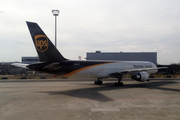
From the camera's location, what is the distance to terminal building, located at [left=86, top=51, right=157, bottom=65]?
182ft

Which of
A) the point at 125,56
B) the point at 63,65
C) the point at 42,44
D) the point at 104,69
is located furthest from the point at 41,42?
the point at 125,56

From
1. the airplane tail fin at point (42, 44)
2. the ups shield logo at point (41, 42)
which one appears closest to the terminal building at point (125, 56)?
the airplane tail fin at point (42, 44)

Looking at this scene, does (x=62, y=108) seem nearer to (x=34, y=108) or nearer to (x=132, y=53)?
(x=34, y=108)

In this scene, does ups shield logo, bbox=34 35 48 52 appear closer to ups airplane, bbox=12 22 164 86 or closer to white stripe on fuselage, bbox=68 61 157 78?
ups airplane, bbox=12 22 164 86

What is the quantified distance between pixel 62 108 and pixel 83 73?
10.4 m

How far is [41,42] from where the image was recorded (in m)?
17.8

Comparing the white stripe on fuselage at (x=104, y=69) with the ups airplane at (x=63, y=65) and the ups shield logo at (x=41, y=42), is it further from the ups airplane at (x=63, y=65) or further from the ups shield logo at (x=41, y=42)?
the ups shield logo at (x=41, y=42)

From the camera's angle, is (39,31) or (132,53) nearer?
(39,31)

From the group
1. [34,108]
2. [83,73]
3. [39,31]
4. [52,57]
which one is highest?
[39,31]

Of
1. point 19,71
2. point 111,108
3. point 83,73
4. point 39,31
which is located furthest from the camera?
point 19,71

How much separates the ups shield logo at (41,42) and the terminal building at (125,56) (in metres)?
38.7

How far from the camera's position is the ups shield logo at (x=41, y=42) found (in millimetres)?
17672

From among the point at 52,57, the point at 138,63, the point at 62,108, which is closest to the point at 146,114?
the point at 62,108

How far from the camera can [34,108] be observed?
35.0ft
